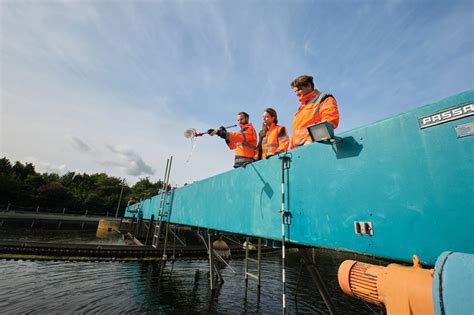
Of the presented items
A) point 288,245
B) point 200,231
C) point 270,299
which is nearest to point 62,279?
point 200,231

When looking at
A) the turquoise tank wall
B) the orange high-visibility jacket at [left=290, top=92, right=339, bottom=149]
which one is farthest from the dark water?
the orange high-visibility jacket at [left=290, top=92, right=339, bottom=149]

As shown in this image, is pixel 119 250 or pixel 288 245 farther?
pixel 119 250

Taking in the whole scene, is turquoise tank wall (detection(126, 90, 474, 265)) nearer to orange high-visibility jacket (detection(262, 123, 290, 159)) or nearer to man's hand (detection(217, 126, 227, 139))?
orange high-visibility jacket (detection(262, 123, 290, 159))

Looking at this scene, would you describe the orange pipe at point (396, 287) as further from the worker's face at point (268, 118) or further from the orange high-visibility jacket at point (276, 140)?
the worker's face at point (268, 118)

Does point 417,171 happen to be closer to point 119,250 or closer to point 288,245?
point 288,245

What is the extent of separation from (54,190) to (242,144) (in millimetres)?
49488

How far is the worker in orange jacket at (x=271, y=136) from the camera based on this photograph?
4.52 m

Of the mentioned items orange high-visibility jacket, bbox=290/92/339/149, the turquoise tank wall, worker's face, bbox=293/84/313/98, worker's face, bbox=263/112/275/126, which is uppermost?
worker's face, bbox=263/112/275/126

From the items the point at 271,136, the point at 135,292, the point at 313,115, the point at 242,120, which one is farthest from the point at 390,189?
the point at 135,292

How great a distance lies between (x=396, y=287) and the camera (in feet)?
4.88

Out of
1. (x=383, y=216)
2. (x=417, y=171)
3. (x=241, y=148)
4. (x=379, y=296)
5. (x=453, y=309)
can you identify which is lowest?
(x=379, y=296)

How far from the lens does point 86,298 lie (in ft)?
24.9

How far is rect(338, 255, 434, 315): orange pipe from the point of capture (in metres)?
1.34

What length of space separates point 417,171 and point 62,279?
1278cm
